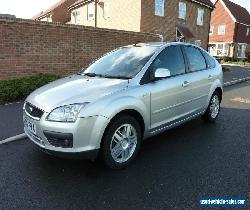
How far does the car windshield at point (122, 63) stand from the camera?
15.1ft

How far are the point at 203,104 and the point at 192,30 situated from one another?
22.8 m

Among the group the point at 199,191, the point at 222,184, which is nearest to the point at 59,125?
the point at 199,191

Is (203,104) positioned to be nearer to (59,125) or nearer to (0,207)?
(59,125)

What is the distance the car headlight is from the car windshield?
1099 mm

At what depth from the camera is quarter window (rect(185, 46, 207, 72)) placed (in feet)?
18.2

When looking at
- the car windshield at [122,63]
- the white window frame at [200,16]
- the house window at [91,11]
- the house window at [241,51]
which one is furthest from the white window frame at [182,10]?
the house window at [241,51]

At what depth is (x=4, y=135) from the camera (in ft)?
18.0

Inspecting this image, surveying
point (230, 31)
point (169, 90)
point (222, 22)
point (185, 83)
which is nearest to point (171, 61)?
point (185, 83)

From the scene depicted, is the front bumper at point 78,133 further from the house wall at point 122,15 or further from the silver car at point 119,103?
the house wall at point 122,15

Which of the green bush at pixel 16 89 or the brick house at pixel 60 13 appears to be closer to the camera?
the green bush at pixel 16 89

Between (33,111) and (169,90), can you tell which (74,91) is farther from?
(169,90)

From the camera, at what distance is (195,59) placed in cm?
577

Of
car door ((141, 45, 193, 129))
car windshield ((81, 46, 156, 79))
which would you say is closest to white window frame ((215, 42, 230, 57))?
car door ((141, 45, 193, 129))

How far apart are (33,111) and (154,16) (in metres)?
19.1
